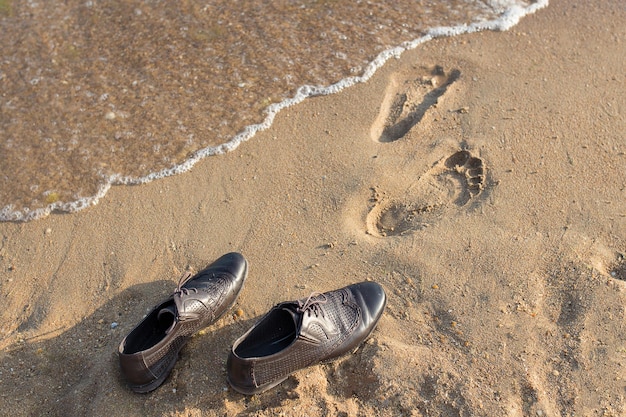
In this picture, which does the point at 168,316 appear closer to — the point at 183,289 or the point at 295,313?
the point at 183,289

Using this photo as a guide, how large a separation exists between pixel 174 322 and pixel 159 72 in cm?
237

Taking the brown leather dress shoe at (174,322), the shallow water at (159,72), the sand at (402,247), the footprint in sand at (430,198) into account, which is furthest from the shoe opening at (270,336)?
the shallow water at (159,72)

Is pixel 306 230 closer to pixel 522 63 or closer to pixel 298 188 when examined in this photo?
pixel 298 188

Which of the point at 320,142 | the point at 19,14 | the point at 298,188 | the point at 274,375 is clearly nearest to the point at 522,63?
the point at 320,142

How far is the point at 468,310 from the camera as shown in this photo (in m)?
2.56

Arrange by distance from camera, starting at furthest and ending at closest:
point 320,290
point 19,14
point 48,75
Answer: point 19,14 → point 48,75 → point 320,290

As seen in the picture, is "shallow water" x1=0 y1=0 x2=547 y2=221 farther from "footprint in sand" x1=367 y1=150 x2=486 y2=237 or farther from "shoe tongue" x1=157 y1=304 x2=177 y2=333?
"shoe tongue" x1=157 y1=304 x2=177 y2=333

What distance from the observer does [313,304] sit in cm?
239

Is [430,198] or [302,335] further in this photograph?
[430,198]

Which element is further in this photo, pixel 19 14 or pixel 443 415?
pixel 19 14

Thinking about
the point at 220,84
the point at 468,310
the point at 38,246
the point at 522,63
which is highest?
the point at 522,63

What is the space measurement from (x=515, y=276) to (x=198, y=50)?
2.98 m

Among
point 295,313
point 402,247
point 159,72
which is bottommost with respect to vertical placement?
point 402,247

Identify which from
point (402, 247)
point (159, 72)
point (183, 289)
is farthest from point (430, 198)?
point (159, 72)
